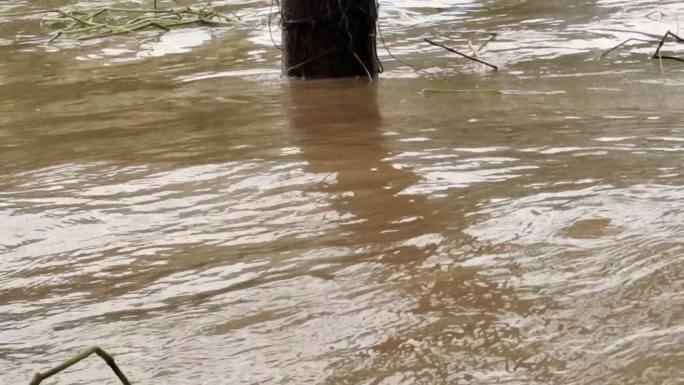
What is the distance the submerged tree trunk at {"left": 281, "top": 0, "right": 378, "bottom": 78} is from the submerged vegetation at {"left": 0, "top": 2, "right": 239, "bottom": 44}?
2.18 metres

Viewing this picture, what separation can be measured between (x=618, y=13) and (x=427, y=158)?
4.20 meters

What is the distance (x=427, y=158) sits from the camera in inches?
149

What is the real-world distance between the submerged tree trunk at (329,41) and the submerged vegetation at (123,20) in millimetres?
2181

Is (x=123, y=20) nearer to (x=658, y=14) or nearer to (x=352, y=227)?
(x=658, y=14)

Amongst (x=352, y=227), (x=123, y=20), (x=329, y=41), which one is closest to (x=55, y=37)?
(x=123, y=20)

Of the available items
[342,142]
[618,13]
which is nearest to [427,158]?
[342,142]

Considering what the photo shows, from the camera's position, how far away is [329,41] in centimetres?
567

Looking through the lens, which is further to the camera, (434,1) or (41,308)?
(434,1)

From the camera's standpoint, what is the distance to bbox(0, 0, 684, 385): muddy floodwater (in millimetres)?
2240

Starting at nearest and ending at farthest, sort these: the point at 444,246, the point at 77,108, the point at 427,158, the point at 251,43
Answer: the point at 444,246 < the point at 427,158 < the point at 77,108 < the point at 251,43

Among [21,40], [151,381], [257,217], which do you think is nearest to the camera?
[151,381]

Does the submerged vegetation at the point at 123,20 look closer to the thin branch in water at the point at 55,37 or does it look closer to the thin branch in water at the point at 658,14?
the thin branch in water at the point at 55,37

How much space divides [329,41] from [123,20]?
10.9ft

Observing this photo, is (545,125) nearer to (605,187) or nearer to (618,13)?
(605,187)
